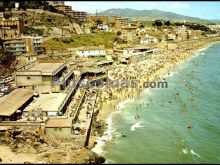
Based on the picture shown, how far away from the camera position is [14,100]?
43094 millimetres

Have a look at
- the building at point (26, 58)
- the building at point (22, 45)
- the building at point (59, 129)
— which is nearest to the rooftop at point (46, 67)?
the building at point (26, 58)

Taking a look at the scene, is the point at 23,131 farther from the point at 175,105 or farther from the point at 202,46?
the point at 202,46

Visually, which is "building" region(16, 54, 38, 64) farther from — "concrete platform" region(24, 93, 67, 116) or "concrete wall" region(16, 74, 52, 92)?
"concrete platform" region(24, 93, 67, 116)

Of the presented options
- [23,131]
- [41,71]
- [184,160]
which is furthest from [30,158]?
[41,71]

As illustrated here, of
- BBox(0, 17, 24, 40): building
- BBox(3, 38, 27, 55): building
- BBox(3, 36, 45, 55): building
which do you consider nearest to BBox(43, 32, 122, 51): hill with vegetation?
BBox(0, 17, 24, 40): building

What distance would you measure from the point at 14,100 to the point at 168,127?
1802cm

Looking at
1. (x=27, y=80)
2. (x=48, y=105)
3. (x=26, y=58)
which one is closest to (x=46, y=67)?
(x=27, y=80)

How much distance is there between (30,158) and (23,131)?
15.5 ft

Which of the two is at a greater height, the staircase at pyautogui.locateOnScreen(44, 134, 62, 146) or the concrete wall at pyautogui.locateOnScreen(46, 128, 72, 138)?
the concrete wall at pyautogui.locateOnScreen(46, 128, 72, 138)

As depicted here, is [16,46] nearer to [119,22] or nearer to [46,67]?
[46,67]

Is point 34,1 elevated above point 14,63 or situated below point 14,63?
above

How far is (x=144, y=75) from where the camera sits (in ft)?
234

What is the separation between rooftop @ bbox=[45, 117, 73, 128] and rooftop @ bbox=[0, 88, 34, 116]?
4.32 meters

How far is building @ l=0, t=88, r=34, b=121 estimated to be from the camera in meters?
38.7
